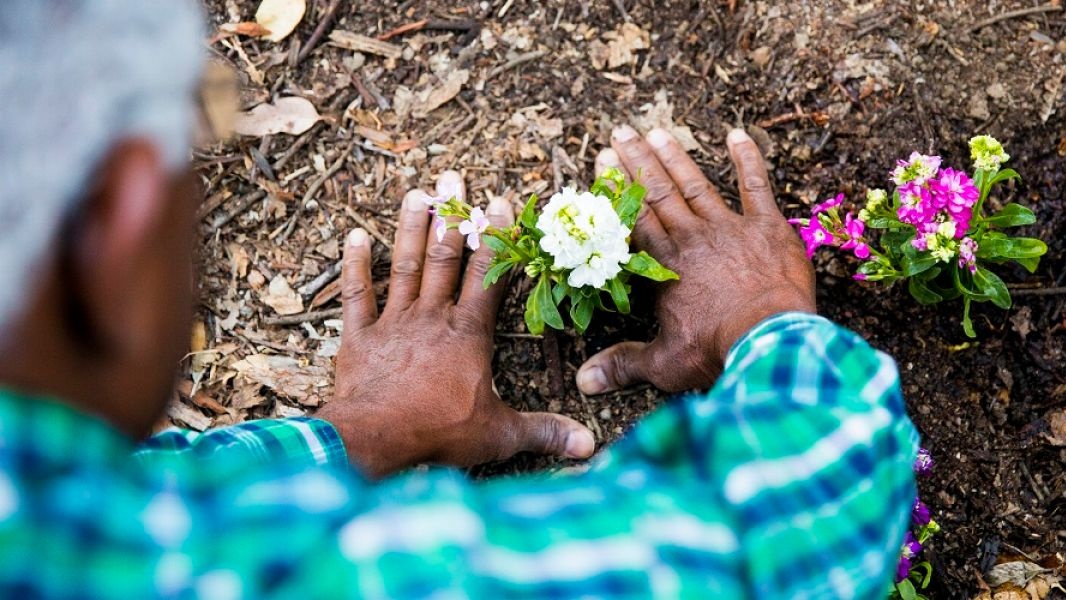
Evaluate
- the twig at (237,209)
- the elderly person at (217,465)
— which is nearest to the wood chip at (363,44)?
the twig at (237,209)

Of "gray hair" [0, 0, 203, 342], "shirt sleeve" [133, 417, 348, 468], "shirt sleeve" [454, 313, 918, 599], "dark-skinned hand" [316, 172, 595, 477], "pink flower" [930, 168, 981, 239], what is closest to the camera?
"gray hair" [0, 0, 203, 342]

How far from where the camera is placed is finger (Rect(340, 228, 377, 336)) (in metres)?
2.66

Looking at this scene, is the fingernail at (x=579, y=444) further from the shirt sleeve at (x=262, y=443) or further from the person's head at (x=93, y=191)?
the person's head at (x=93, y=191)

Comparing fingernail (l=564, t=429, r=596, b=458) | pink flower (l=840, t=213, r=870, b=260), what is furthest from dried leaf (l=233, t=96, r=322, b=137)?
pink flower (l=840, t=213, r=870, b=260)

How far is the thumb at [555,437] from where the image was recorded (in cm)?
254

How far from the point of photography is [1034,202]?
8.59ft

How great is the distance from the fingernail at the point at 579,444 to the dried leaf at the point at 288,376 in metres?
0.82

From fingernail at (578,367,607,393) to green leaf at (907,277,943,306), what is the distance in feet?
3.14

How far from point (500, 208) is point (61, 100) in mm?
1903

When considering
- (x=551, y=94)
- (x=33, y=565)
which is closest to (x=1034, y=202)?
(x=551, y=94)

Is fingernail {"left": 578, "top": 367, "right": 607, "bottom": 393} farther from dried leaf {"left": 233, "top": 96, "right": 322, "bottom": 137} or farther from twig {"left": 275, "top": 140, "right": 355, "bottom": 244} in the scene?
dried leaf {"left": 233, "top": 96, "right": 322, "bottom": 137}

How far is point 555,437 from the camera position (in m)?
2.56

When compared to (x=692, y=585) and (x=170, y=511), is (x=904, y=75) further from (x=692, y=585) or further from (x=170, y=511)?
(x=170, y=511)

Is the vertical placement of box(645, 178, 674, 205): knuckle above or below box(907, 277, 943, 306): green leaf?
above
